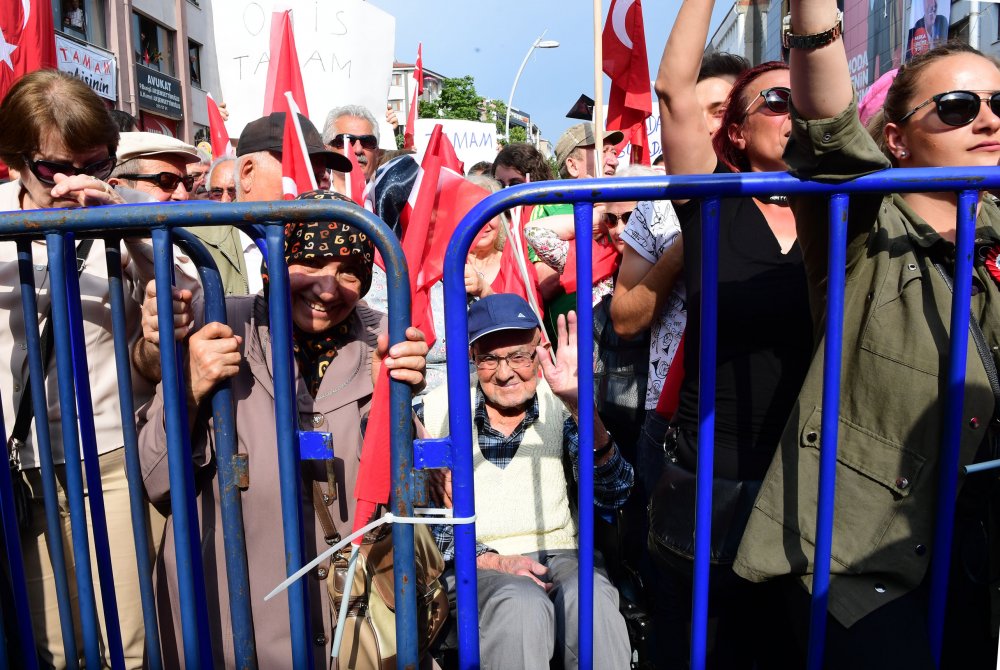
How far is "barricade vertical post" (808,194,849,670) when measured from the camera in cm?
166

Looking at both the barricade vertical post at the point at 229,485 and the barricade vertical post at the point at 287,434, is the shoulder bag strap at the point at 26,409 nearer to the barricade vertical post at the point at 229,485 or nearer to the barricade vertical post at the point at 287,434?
the barricade vertical post at the point at 229,485

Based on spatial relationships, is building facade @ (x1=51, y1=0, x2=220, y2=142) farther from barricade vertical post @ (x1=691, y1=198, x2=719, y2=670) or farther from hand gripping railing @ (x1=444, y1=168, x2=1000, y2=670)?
barricade vertical post @ (x1=691, y1=198, x2=719, y2=670)

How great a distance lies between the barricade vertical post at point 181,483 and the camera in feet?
6.03

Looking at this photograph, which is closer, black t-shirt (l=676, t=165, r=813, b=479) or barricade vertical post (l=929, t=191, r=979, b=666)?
barricade vertical post (l=929, t=191, r=979, b=666)

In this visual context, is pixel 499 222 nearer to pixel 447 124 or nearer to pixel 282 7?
pixel 282 7

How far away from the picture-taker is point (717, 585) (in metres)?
2.03

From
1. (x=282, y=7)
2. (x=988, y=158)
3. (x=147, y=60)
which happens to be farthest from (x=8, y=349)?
(x=147, y=60)

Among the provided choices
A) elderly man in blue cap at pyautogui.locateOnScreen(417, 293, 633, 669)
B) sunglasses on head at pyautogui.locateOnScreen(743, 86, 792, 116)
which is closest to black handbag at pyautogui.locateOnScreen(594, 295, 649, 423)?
elderly man in blue cap at pyautogui.locateOnScreen(417, 293, 633, 669)

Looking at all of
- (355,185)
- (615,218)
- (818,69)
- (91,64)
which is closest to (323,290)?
(818,69)

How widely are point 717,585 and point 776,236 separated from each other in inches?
36.5

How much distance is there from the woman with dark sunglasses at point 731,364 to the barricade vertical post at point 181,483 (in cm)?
115

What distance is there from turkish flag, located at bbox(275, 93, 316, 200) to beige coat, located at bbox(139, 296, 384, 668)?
3.24ft

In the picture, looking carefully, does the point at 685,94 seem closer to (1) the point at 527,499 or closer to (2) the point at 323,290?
(2) the point at 323,290

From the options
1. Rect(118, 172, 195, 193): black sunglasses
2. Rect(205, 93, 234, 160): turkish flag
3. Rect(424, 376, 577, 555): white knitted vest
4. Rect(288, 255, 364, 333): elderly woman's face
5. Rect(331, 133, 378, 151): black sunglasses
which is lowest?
Rect(424, 376, 577, 555): white knitted vest
